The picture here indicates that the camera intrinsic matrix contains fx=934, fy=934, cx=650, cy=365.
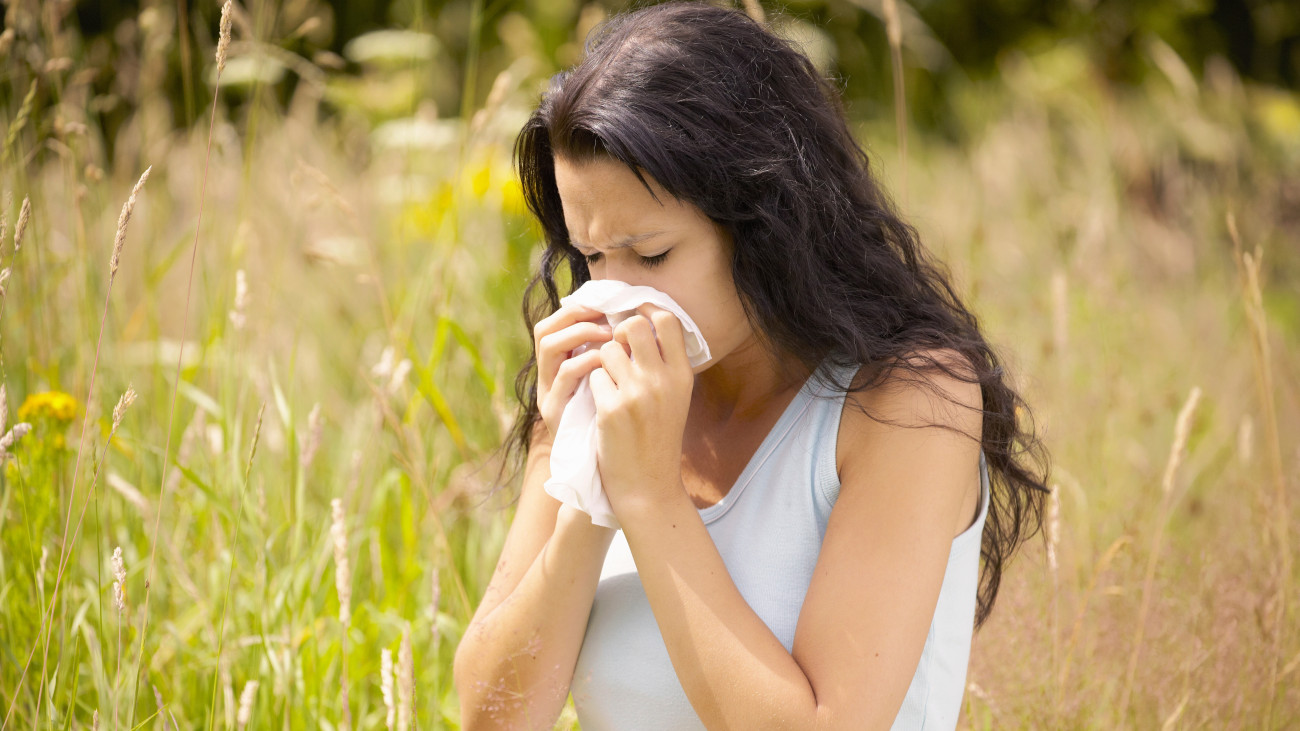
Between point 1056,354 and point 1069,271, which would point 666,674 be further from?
point 1069,271

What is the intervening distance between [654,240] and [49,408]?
3.61ft

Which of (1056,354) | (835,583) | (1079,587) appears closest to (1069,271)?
(1056,354)

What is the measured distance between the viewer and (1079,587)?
6.41 ft

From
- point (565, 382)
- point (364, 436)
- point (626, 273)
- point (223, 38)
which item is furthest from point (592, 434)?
point (364, 436)

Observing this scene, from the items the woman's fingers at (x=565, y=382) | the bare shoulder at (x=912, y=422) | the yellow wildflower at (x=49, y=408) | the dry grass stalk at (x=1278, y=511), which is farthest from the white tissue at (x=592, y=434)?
the dry grass stalk at (x=1278, y=511)

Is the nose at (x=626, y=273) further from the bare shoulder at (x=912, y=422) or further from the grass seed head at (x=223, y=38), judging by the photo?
the grass seed head at (x=223, y=38)

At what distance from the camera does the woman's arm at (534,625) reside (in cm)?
128

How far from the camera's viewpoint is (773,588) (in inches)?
49.2

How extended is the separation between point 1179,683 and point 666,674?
1102 millimetres

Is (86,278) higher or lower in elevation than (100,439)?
higher

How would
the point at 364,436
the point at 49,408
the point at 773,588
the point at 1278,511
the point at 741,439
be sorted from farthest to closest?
the point at 364,436, the point at 1278,511, the point at 49,408, the point at 741,439, the point at 773,588

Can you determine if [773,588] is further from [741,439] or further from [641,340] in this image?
[641,340]

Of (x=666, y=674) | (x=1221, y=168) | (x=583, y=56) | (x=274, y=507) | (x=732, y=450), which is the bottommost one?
(x=1221, y=168)

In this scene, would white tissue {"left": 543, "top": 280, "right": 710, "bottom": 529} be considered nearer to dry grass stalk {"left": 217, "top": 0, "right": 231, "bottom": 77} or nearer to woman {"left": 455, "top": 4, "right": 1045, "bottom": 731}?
woman {"left": 455, "top": 4, "right": 1045, "bottom": 731}
